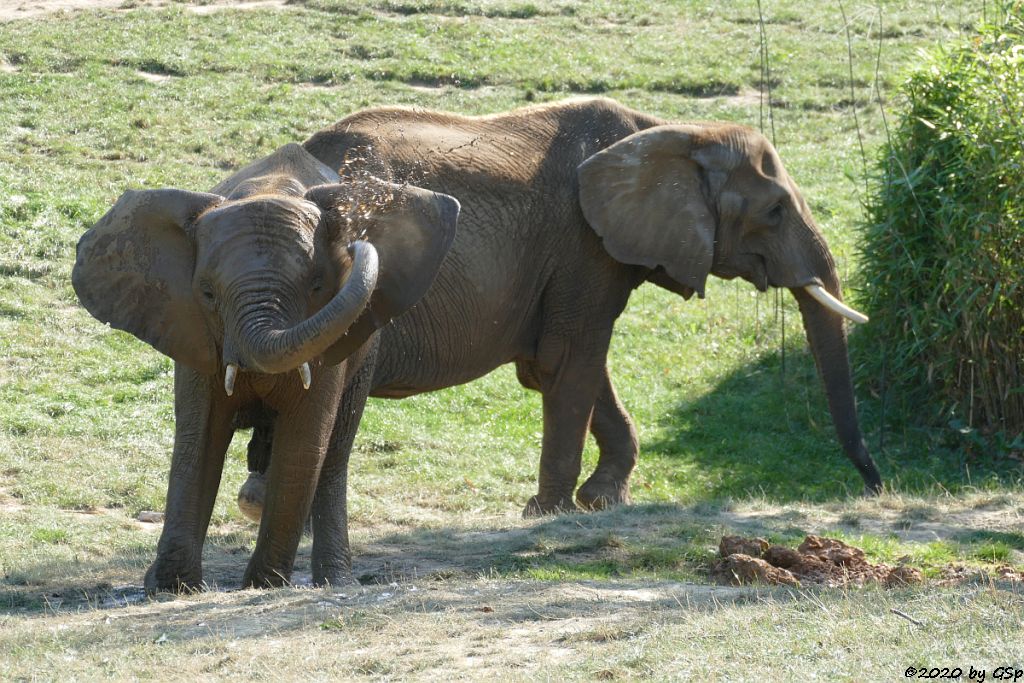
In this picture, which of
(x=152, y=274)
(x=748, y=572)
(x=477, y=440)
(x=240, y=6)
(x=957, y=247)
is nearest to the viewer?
(x=152, y=274)

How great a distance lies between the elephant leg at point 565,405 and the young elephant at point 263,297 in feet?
9.03

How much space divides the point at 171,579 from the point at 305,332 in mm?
1971

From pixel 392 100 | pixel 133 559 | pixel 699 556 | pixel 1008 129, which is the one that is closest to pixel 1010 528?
pixel 699 556

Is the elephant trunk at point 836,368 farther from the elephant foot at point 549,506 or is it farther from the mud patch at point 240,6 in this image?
the mud patch at point 240,6

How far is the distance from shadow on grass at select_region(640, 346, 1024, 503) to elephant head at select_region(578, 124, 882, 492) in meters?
1.75

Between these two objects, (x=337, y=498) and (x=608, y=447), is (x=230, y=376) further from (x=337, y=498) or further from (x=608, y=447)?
(x=608, y=447)

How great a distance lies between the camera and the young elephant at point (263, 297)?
7.72m

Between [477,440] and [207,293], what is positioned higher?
[207,293]

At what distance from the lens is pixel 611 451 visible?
12.6 m

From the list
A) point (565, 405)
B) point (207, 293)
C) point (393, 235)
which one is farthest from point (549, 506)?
point (207, 293)

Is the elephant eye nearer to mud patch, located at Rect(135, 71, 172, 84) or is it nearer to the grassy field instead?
the grassy field

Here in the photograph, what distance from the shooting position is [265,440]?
9.04 meters

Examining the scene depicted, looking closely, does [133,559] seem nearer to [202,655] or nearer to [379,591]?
[379,591]

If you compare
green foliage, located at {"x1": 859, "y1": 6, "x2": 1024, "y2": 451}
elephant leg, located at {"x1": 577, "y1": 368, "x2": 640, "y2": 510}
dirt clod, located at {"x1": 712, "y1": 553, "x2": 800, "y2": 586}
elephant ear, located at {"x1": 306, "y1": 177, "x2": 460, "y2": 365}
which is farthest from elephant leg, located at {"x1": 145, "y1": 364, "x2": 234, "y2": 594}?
green foliage, located at {"x1": 859, "y1": 6, "x2": 1024, "y2": 451}
